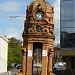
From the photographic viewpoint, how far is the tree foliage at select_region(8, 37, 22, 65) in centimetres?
13896

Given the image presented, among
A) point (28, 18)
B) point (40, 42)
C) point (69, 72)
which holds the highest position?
point (28, 18)

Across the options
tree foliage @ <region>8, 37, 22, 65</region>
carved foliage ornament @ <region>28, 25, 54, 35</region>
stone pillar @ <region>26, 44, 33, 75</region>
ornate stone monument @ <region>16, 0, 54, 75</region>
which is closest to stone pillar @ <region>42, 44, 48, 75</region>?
ornate stone monument @ <region>16, 0, 54, 75</region>

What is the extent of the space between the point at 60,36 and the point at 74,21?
2.83 meters

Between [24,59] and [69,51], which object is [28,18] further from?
[69,51]

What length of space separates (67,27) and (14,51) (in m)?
99.8

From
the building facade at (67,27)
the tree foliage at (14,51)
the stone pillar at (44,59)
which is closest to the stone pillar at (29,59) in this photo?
the stone pillar at (44,59)

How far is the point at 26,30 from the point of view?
38.3 metres

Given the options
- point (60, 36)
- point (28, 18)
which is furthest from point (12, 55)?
point (28, 18)

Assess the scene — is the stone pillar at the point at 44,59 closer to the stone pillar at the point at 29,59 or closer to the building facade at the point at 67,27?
the stone pillar at the point at 29,59

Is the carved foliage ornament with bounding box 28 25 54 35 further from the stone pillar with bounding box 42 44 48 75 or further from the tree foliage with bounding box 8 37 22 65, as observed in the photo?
the tree foliage with bounding box 8 37 22 65

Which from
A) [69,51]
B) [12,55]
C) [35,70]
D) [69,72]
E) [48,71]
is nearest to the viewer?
[48,71]

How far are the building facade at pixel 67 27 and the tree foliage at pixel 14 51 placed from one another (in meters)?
88.6

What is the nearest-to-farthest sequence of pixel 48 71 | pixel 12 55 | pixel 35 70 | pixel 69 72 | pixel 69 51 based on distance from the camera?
1. pixel 48 71
2. pixel 35 70
3. pixel 69 72
4. pixel 69 51
5. pixel 12 55

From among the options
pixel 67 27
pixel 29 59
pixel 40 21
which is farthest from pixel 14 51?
pixel 40 21
